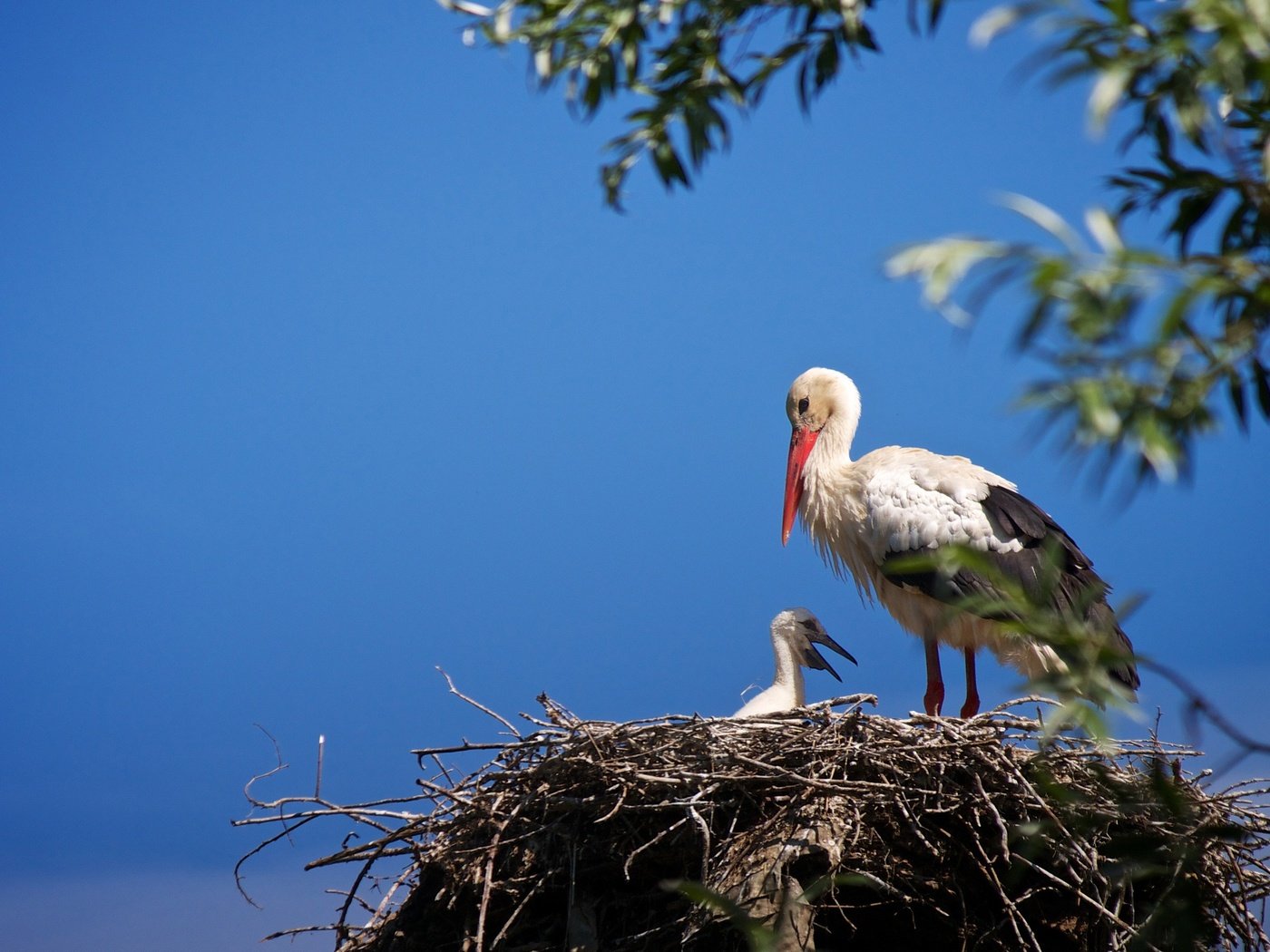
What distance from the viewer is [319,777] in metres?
4.08

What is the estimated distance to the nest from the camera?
3.59 metres

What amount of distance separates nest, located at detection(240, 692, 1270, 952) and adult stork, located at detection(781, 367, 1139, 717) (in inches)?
53.1

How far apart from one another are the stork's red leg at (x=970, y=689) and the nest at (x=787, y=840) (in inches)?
61.8

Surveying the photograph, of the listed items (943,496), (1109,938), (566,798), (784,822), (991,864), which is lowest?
(1109,938)

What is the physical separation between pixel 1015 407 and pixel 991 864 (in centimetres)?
273

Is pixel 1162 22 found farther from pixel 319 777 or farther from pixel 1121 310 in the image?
pixel 319 777

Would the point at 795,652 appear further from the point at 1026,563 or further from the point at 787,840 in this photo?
the point at 787,840

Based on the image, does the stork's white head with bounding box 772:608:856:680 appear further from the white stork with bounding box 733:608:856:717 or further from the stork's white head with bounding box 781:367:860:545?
the stork's white head with bounding box 781:367:860:545

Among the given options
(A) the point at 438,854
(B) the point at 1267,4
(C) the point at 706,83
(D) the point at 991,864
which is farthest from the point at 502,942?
(B) the point at 1267,4

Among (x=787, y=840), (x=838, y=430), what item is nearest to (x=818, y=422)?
(x=838, y=430)

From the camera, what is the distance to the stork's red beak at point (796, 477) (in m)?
6.31

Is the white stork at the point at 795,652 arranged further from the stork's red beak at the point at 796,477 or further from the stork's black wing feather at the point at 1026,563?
the stork's red beak at the point at 796,477

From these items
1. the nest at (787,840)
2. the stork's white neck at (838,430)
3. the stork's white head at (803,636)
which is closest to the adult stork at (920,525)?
the stork's white neck at (838,430)

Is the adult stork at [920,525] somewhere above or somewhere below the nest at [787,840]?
above
